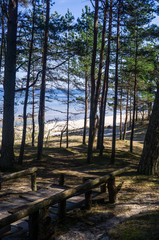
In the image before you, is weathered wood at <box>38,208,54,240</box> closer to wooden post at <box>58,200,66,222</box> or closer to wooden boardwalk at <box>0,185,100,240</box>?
wooden boardwalk at <box>0,185,100,240</box>

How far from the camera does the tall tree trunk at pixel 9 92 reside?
10719mm

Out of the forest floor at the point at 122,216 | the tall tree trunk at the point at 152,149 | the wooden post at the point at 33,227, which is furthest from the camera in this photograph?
the tall tree trunk at the point at 152,149

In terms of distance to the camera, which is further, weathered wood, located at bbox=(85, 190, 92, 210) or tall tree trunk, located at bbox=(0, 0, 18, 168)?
tall tree trunk, located at bbox=(0, 0, 18, 168)

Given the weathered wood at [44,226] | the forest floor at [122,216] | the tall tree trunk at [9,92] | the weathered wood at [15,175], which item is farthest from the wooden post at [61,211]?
the tall tree trunk at [9,92]

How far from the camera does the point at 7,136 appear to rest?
10836 millimetres

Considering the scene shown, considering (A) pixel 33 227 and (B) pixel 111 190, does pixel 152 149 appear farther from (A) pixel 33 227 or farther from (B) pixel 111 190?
(A) pixel 33 227

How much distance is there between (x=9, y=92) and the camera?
10.7 meters

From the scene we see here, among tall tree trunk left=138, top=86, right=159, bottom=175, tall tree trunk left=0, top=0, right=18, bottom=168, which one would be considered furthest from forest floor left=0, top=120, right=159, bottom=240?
tall tree trunk left=0, top=0, right=18, bottom=168

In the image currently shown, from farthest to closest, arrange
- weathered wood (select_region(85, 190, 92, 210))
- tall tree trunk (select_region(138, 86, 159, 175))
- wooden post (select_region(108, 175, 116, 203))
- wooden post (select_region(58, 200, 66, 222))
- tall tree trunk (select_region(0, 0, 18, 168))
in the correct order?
tall tree trunk (select_region(0, 0, 18, 168))
tall tree trunk (select_region(138, 86, 159, 175))
wooden post (select_region(108, 175, 116, 203))
weathered wood (select_region(85, 190, 92, 210))
wooden post (select_region(58, 200, 66, 222))

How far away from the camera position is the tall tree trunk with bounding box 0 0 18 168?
10.7 metres

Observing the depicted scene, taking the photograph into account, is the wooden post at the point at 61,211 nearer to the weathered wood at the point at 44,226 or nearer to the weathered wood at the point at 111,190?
the weathered wood at the point at 44,226

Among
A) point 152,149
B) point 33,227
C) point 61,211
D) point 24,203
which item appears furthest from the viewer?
point 152,149

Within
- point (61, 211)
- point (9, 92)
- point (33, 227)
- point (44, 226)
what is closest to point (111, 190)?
point (61, 211)

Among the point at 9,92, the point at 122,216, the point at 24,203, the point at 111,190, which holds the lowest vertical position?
the point at 122,216
